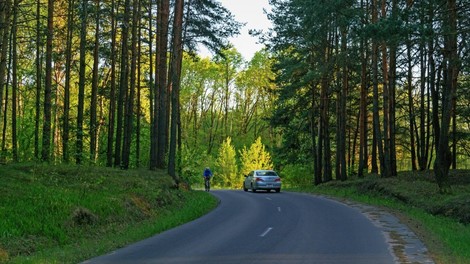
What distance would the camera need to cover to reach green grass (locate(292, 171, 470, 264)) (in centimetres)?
1134

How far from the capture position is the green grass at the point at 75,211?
1062cm

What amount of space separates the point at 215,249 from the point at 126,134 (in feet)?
60.5

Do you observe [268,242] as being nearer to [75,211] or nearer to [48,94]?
[75,211]

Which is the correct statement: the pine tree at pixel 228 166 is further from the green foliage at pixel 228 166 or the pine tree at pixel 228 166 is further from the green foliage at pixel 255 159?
the green foliage at pixel 255 159

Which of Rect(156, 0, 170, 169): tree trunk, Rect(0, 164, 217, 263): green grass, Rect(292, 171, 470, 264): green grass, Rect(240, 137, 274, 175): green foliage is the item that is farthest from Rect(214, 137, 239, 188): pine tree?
Rect(0, 164, 217, 263): green grass

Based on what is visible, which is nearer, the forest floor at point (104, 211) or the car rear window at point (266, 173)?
the forest floor at point (104, 211)

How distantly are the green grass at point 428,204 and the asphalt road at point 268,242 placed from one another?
135cm

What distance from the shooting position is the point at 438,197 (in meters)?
20.1

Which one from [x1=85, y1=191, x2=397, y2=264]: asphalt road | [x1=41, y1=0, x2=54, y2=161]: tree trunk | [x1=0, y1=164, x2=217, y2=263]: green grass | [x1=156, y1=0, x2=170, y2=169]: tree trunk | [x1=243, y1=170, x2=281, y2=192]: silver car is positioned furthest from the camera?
[x1=243, y1=170, x2=281, y2=192]: silver car

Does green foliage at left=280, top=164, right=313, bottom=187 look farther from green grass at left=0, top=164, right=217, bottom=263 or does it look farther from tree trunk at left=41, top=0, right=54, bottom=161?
tree trunk at left=41, top=0, right=54, bottom=161

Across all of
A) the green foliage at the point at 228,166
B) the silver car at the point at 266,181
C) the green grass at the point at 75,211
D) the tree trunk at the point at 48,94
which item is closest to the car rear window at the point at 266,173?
the silver car at the point at 266,181

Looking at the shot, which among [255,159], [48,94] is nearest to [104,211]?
[48,94]

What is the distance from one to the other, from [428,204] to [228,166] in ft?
153

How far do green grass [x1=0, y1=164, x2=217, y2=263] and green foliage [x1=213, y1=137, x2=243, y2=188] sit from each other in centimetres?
4277
